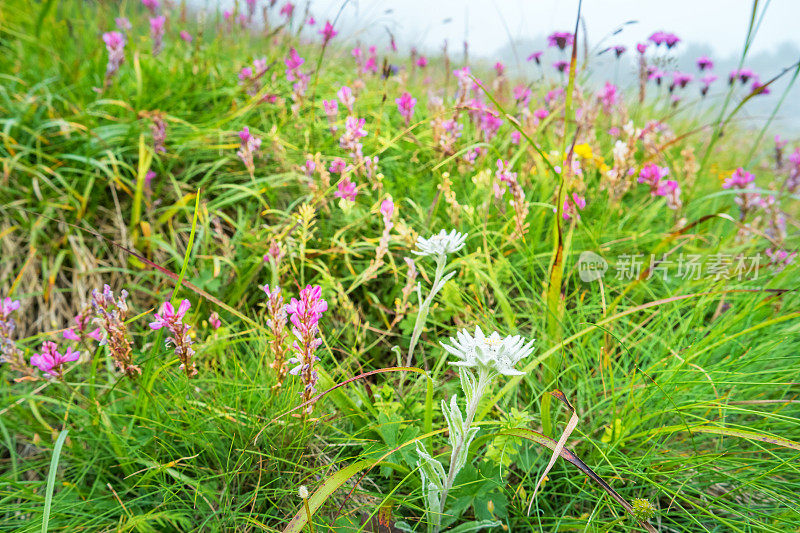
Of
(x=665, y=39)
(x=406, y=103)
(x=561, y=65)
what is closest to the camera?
(x=406, y=103)

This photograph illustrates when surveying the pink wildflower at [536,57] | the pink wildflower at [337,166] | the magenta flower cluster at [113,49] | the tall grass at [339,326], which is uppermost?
the magenta flower cluster at [113,49]

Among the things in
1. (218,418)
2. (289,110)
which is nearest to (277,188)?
(289,110)

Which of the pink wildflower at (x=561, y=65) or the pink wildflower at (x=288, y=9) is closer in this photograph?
the pink wildflower at (x=561, y=65)

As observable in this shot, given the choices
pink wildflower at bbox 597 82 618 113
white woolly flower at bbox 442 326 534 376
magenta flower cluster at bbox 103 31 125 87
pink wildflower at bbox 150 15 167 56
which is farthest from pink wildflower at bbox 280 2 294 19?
white woolly flower at bbox 442 326 534 376

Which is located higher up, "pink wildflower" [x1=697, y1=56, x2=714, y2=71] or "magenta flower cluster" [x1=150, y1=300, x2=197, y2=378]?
"pink wildflower" [x1=697, y1=56, x2=714, y2=71]

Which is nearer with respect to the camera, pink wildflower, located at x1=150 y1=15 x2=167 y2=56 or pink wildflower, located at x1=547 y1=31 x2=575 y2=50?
pink wildflower, located at x1=547 y1=31 x2=575 y2=50

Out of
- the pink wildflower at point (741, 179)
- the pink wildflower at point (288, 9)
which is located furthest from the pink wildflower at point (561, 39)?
the pink wildflower at point (288, 9)

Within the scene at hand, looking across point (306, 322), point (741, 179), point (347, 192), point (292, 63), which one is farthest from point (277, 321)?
point (741, 179)

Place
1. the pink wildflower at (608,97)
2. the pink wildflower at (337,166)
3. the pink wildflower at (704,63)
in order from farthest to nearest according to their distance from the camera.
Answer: the pink wildflower at (608,97) → the pink wildflower at (704,63) → the pink wildflower at (337,166)

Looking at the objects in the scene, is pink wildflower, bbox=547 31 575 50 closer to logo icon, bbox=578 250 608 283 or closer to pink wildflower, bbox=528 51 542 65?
pink wildflower, bbox=528 51 542 65

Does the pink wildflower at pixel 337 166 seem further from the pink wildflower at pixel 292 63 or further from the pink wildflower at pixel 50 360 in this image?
the pink wildflower at pixel 50 360

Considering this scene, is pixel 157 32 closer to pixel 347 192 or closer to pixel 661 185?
pixel 347 192

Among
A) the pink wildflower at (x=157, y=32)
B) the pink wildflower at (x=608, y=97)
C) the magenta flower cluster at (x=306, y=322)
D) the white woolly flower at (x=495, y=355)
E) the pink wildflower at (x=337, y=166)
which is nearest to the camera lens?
the white woolly flower at (x=495, y=355)

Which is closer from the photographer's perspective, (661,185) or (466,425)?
(466,425)
